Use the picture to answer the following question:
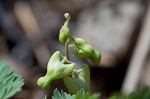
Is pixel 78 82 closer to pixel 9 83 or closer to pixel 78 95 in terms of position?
pixel 78 95

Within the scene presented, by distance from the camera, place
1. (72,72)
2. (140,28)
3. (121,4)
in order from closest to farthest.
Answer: (72,72) < (140,28) < (121,4)

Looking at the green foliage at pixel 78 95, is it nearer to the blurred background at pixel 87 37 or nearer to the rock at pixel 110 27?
the blurred background at pixel 87 37

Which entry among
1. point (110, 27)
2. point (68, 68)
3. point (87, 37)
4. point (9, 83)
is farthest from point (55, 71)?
point (110, 27)

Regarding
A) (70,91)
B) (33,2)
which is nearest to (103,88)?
(33,2)

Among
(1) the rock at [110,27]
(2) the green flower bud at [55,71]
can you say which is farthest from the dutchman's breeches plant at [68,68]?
(1) the rock at [110,27]

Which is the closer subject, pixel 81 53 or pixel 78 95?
pixel 78 95

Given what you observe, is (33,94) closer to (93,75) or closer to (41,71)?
(41,71)

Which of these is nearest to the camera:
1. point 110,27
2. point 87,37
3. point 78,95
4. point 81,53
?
point 78,95
